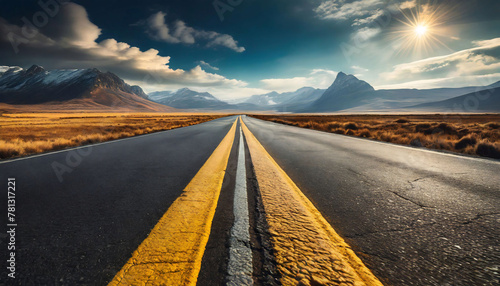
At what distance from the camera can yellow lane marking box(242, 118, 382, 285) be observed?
1.04 m

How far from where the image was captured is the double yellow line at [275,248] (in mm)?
1033

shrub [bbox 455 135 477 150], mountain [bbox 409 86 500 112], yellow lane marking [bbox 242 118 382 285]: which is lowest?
yellow lane marking [bbox 242 118 382 285]

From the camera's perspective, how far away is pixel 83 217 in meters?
1.73

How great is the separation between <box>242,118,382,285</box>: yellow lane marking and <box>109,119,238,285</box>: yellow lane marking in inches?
19.0

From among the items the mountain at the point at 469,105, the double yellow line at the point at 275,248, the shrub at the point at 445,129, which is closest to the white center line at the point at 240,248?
the double yellow line at the point at 275,248

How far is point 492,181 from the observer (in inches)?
111

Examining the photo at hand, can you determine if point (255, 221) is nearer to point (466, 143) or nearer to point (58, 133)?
point (466, 143)

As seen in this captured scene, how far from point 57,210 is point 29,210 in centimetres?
26

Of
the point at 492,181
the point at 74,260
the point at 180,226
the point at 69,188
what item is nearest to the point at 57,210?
the point at 69,188

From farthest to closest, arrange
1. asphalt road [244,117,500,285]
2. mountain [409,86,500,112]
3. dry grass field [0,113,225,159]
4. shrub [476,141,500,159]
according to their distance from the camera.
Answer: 1. mountain [409,86,500,112]
2. dry grass field [0,113,225,159]
3. shrub [476,141,500,159]
4. asphalt road [244,117,500,285]

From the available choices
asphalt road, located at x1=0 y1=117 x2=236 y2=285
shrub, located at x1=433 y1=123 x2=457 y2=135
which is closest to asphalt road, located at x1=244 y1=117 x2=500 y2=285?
asphalt road, located at x1=0 y1=117 x2=236 y2=285

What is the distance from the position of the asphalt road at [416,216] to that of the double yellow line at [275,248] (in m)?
0.16

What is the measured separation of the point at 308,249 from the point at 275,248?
0.67ft

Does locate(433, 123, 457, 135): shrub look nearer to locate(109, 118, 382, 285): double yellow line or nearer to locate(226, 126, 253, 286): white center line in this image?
locate(109, 118, 382, 285): double yellow line
